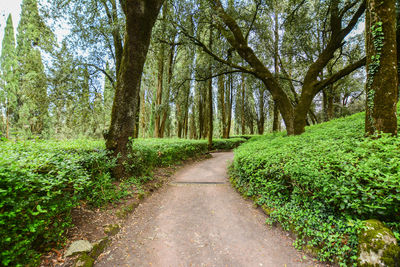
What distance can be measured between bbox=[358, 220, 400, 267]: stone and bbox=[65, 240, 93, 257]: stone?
3538mm

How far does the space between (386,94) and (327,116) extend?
1352 cm

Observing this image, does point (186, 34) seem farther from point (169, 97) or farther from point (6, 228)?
point (6, 228)

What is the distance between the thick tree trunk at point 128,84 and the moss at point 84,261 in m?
2.34

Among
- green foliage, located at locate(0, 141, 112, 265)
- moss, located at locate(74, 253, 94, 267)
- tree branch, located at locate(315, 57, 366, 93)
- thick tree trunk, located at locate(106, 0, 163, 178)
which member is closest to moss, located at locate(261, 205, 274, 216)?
moss, located at locate(74, 253, 94, 267)

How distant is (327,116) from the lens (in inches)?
559

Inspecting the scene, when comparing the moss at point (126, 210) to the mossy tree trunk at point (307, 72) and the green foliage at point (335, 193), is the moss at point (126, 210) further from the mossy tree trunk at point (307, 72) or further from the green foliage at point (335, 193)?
the mossy tree trunk at point (307, 72)

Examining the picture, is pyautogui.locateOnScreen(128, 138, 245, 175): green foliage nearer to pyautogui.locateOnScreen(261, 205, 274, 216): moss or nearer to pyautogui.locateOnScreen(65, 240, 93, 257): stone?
pyautogui.locateOnScreen(65, 240, 93, 257): stone

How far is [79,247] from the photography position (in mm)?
2219

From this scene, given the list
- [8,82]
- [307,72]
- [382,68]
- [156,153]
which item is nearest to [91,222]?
[156,153]

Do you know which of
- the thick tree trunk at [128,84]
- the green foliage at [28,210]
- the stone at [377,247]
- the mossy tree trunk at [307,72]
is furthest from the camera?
the mossy tree trunk at [307,72]

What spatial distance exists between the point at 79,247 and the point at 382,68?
6.39 meters

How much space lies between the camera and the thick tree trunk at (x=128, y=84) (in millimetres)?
4324

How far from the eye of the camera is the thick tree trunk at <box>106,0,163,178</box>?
432 cm

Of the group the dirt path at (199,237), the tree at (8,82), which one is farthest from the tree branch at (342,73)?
the tree at (8,82)
